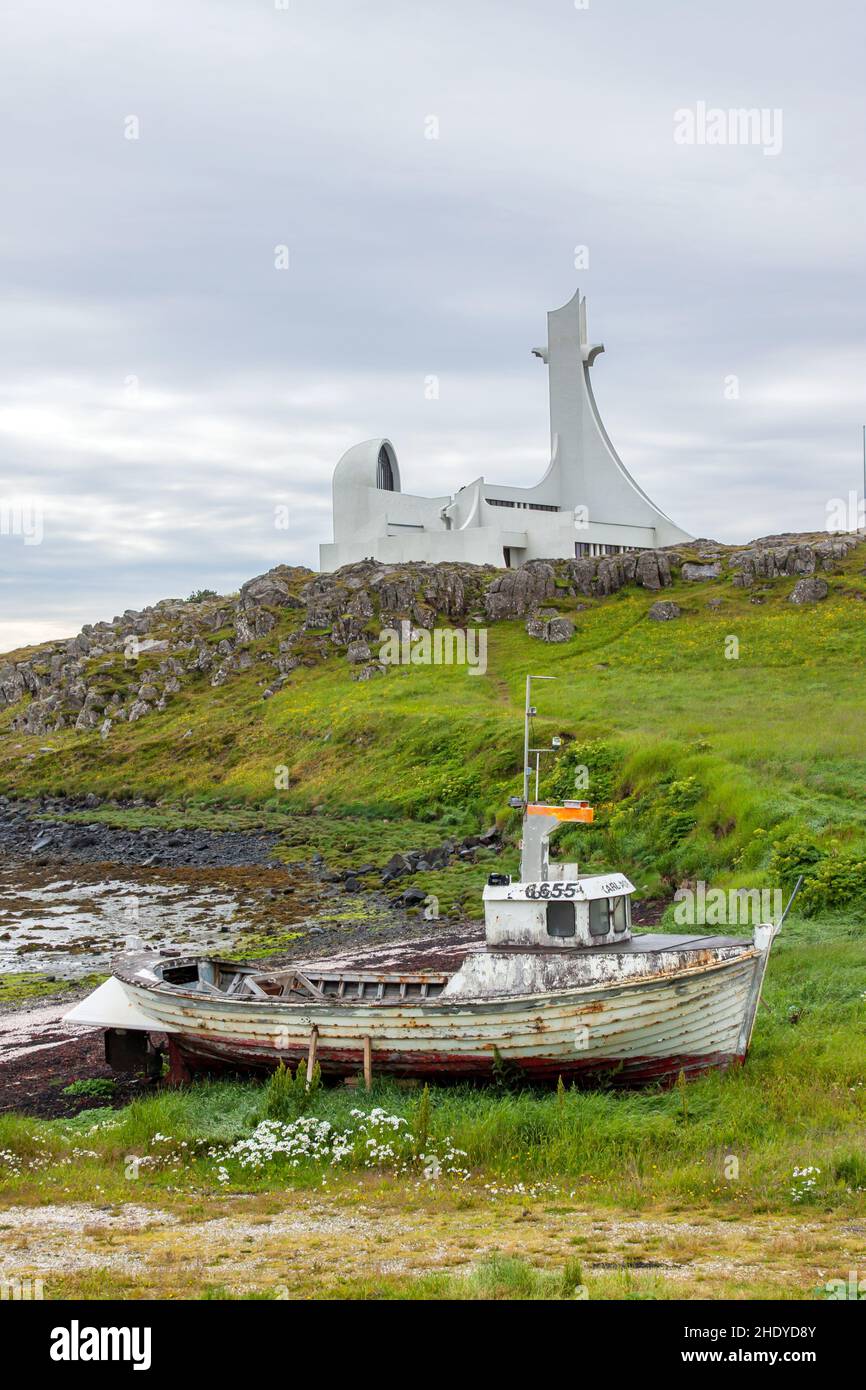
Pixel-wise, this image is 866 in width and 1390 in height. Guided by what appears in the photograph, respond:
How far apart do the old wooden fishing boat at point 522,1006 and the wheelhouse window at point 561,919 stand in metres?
0.01

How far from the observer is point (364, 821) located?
5047 centimetres

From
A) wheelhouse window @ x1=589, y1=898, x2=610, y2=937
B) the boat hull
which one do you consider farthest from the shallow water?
wheelhouse window @ x1=589, y1=898, x2=610, y2=937

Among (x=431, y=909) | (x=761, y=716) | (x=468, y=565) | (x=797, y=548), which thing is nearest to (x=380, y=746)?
(x=761, y=716)

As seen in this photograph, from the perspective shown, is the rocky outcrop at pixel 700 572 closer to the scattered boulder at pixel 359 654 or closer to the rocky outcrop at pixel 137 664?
the scattered boulder at pixel 359 654

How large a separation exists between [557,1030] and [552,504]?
88253 millimetres

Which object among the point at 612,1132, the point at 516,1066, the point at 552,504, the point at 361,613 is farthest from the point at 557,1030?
the point at 552,504

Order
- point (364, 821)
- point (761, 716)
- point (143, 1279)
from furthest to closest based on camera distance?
point (364, 821), point (761, 716), point (143, 1279)

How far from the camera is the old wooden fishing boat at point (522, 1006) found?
15.0 metres

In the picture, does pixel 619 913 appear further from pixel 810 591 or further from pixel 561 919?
pixel 810 591

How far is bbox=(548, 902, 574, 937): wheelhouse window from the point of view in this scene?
1669cm

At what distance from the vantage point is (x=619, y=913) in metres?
17.2

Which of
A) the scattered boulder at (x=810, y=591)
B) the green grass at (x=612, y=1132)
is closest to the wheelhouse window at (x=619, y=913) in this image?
the green grass at (x=612, y=1132)
